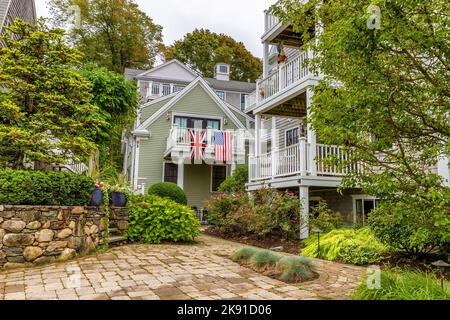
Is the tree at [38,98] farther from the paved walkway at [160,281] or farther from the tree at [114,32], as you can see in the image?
the tree at [114,32]

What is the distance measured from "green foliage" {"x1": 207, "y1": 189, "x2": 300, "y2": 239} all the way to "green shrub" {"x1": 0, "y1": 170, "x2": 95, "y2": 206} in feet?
14.1

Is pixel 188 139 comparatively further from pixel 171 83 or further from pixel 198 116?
pixel 171 83

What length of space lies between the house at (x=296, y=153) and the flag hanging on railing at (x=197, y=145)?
4.11 m

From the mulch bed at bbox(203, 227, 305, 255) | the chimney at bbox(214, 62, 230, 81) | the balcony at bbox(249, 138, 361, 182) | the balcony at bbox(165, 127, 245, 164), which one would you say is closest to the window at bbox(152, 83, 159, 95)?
the balcony at bbox(165, 127, 245, 164)

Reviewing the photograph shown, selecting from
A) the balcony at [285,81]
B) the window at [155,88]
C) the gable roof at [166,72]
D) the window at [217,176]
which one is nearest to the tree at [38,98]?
the balcony at [285,81]

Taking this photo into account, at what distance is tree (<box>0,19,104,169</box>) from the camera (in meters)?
5.87

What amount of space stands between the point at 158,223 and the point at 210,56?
93.4 ft

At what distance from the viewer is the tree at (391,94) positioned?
301 centimetres

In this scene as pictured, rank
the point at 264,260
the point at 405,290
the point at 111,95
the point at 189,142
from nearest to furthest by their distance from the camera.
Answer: the point at 405,290 → the point at 264,260 → the point at 111,95 → the point at 189,142

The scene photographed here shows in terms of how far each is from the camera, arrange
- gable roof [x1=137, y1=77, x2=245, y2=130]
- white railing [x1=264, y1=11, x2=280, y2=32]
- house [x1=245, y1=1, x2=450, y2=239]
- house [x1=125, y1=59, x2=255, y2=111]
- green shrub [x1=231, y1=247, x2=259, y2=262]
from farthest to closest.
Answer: house [x1=125, y1=59, x2=255, y2=111]
gable roof [x1=137, y1=77, x2=245, y2=130]
white railing [x1=264, y1=11, x2=280, y2=32]
house [x1=245, y1=1, x2=450, y2=239]
green shrub [x1=231, y1=247, x2=259, y2=262]

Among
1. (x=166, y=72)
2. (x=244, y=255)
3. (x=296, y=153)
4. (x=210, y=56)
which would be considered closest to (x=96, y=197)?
(x=244, y=255)

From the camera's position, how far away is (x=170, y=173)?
16.8 metres

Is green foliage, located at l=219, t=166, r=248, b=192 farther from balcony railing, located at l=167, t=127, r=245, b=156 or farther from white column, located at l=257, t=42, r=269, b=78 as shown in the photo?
white column, located at l=257, t=42, r=269, b=78
